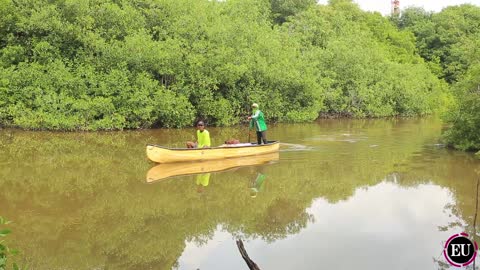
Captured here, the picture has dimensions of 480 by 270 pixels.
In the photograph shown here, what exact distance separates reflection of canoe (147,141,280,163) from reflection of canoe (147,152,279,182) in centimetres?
15

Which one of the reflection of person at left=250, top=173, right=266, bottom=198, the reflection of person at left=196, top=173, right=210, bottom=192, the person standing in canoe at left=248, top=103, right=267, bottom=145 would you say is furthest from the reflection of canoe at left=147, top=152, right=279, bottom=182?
the reflection of person at left=250, top=173, right=266, bottom=198

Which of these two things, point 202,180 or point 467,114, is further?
point 467,114

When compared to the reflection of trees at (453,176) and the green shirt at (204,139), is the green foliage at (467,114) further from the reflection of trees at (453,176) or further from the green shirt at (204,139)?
the green shirt at (204,139)

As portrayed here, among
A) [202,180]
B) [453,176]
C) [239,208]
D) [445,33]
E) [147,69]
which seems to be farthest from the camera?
[445,33]

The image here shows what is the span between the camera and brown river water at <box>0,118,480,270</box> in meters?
7.42

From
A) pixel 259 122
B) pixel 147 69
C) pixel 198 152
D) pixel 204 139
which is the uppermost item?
pixel 147 69

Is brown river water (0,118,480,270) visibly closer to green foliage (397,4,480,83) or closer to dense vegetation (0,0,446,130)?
dense vegetation (0,0,446,130)

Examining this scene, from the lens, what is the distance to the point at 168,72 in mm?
24906

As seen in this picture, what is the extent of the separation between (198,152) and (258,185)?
104 inches

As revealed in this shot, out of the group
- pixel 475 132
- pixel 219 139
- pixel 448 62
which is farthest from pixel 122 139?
pixel 448 62

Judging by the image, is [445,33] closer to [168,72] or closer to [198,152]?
[168,72]

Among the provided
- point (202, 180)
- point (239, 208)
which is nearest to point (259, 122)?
point (202, 180)

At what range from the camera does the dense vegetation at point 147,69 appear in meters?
22.8

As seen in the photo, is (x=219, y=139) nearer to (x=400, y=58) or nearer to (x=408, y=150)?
(x=408, y=150)
